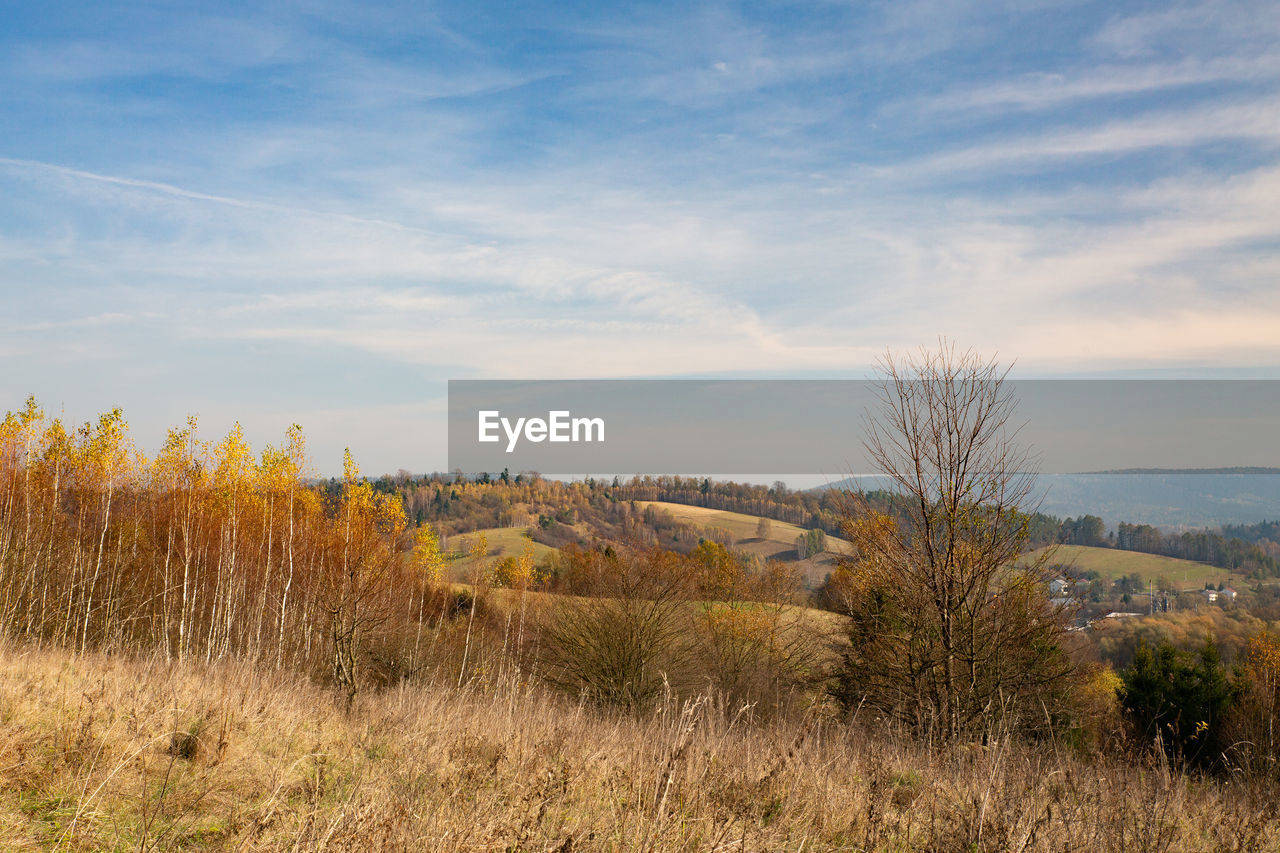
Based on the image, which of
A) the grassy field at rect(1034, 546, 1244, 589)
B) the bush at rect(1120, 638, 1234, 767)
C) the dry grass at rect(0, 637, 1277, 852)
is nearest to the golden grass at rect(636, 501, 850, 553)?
the grassy field at rect(1034, 546, 1244, 589)

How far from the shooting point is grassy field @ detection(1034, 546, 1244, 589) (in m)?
119

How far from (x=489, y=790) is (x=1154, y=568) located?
148386mm

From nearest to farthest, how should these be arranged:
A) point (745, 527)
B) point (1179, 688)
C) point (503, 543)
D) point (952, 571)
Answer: point (952, 571)
point (1179, 688)
point (503, 543)
point (745, 527)

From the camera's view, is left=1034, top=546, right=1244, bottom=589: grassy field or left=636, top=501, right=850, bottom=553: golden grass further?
left=636, top=501, right=850, bottom=553: golden grass

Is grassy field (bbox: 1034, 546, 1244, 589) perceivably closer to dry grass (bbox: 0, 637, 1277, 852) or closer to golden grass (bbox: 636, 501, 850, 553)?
golden grass (bbox: 636, 501, 850, 553)

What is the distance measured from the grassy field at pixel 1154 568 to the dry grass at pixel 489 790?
127825 mm

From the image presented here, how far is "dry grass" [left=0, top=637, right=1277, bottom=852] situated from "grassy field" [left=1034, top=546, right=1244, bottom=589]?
128 m

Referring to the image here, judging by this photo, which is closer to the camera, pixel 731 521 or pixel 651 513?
pixel 651 513

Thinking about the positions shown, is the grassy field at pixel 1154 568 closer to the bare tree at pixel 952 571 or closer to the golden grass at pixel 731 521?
the golden grass at pixel 731 521

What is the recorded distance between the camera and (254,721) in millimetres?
6172

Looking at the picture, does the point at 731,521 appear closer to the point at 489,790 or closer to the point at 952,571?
the point at 952,571

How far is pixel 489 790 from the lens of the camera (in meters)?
4.62

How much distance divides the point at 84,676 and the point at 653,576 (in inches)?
761

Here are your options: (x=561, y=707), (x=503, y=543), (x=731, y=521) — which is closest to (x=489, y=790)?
(x=561, y=707)
